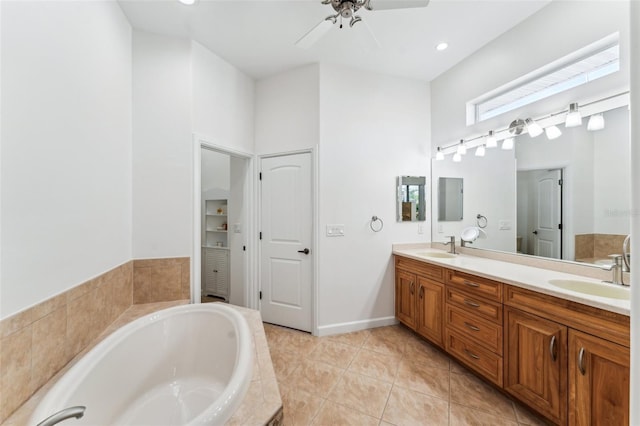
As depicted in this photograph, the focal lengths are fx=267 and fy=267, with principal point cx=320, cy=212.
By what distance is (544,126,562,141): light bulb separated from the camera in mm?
1982

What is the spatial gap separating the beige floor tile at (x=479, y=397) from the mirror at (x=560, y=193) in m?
1.09

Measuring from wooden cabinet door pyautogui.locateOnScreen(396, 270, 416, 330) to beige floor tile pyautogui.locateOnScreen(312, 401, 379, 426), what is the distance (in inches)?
45.9

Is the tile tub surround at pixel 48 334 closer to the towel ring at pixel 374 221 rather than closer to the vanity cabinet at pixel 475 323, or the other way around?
the towel ring at pixel 374 221

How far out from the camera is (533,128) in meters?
2.09

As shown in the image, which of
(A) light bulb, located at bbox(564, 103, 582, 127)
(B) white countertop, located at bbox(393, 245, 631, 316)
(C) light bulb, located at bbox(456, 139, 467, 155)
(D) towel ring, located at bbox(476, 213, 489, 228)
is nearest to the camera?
(B) white countertop, located at bbox(393, 245, 631, 316)

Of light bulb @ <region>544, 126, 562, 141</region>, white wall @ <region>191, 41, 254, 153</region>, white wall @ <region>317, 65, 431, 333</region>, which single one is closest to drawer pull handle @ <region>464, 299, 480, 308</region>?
white wall @ <region>317, 65, 431, 333</region>

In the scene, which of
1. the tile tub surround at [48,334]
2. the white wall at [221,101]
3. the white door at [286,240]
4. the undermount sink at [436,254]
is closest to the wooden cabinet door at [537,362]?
the undermount sink at [436,254]

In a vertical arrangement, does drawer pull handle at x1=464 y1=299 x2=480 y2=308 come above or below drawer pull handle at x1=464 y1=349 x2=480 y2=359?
above

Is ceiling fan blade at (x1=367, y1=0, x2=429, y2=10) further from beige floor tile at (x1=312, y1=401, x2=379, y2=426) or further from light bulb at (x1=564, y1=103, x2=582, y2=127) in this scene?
beige floor tile at (x1=312, y1=401, x2=379, y2=426)

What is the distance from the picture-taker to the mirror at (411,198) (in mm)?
3018

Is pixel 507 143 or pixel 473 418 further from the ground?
pixel 507 143

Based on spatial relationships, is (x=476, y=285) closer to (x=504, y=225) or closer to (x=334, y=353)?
(x=504, y=225)

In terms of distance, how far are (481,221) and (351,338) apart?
1736 millimetres

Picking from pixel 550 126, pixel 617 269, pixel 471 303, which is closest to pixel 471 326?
pixel 471 303
